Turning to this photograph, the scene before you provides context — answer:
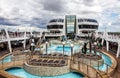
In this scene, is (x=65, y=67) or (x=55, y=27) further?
(x=55, y=27)

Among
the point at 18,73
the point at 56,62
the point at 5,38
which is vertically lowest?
the point at 18,73

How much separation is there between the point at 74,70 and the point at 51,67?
1.89 metres

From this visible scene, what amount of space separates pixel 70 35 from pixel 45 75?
37.1 m

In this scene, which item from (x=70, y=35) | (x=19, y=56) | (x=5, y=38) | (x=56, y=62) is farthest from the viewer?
(x=70, y=35)

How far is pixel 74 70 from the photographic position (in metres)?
12.6

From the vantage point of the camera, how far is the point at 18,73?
43.3 ft

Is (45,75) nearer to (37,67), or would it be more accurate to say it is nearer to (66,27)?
(37,67)

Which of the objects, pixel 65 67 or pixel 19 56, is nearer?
pixel 65 67

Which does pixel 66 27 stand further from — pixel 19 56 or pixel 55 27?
pixel 19 56

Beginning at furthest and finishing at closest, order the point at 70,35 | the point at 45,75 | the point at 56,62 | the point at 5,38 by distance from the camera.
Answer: the point at 70,35 → the point at 5,38 → the point at 56,62 → the point at 45,75

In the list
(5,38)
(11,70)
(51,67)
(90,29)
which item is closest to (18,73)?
(11,70)

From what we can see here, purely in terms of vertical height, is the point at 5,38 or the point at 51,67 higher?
the point at 5,38

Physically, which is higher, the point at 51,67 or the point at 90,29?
the point at 90,29

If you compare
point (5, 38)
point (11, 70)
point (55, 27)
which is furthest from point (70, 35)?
point (11, 70)
